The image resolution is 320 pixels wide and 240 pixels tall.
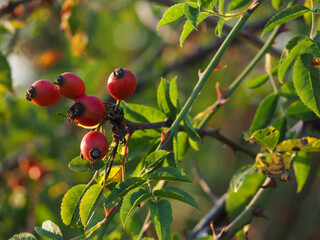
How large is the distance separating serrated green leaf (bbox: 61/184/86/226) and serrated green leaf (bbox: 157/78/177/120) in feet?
1.31

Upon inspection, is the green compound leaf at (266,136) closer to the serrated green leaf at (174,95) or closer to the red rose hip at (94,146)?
the serrated green leaf at (174,95)

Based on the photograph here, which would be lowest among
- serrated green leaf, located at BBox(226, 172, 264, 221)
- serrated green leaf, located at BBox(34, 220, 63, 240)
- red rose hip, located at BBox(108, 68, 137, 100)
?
serrated green leaf, located at BBox(226, 172, 264, 221)

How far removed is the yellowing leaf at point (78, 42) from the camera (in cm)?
283

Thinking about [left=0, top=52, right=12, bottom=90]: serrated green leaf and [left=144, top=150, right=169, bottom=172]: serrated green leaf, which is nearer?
[left=144, top=150, right=169, bottom=172]: serrated green leaf

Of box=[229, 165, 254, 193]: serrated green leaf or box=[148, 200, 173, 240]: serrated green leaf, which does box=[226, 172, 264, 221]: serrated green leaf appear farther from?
box=[148, 200, 173, 240]: serrated green leaf

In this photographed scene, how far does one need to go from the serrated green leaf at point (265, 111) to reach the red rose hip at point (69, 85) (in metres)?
0.86

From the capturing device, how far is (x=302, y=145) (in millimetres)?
1325

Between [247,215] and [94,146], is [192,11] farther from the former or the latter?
[247,215]

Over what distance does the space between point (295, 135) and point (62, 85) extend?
1030 millimetres

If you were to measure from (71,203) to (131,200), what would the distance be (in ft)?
0.63

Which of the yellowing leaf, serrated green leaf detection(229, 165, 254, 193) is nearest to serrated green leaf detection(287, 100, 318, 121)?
serrated green leaf detection(229, 165, 254, 193)

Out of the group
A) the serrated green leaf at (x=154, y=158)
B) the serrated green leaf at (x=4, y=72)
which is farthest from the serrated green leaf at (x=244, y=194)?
the serrated green leaf at (x=4, y=72)

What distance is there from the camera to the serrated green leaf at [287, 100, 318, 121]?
1.77 meters

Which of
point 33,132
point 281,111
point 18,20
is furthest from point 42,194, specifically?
point 281,111
